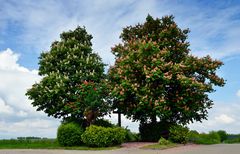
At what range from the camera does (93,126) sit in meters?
28.8

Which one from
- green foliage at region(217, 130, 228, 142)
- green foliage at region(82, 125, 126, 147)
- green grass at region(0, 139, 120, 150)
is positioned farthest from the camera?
green foliage at region(217, 130, 228, 142)

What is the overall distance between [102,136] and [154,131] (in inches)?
234

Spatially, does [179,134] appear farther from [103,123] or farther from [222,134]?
[222,134]

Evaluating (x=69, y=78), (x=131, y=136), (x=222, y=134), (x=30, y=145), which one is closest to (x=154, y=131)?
(x=131, y=136)

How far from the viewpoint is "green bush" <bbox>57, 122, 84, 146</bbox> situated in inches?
1169

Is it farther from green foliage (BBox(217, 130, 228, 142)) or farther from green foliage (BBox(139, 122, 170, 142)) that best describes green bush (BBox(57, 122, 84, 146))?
green foliage (BBox(217, 130, 228, 142))

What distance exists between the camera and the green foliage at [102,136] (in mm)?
28141

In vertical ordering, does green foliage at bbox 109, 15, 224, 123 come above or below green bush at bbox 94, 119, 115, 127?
above

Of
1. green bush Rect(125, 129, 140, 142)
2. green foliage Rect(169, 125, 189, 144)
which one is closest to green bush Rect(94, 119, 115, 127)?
green bush Rect(125, 129, 140, 142)

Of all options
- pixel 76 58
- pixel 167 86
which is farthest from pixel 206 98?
Result: pixel 76 58

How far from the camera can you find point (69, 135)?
97.6 feet

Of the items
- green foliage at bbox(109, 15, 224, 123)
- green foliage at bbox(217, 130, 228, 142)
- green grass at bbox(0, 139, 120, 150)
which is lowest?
green grass at bbox(0, 139, 120, 150)

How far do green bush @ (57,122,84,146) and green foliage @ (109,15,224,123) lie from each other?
12.6 feet

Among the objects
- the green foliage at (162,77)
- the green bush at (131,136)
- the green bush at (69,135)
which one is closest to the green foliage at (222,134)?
the green foliage at (162,77)
